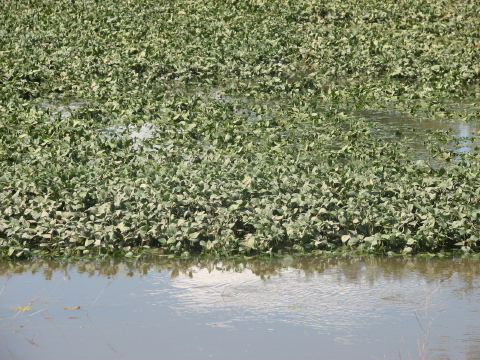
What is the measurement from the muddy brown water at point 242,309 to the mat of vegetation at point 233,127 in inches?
15.6

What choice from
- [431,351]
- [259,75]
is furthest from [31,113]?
[431,351]

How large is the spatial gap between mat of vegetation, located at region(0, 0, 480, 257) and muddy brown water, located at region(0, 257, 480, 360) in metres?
0.40

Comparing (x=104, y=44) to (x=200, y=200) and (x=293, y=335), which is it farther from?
(x=293, y=335)

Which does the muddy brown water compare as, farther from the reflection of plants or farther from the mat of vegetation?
the mat of vegetation

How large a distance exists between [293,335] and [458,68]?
12.4 meters

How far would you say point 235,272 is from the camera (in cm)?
728

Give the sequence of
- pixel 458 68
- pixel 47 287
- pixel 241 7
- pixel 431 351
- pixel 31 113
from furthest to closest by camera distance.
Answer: pixel 241 7 < pixel 458 68 < pixel 31 113 < pixel 47 287 < pixel 431 351

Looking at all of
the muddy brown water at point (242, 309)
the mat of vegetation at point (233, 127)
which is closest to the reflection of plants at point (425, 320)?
the muddy brown water at point (242, 309)

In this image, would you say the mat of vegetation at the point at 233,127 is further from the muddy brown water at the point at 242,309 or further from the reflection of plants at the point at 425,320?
the reflection of plants at the point at 425,320

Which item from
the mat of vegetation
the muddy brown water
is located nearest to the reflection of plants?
the muddy brown water

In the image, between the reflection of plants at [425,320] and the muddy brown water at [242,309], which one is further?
the muddy brown water at [242,309]

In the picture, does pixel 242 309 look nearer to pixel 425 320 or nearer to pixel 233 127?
pixel 425 320

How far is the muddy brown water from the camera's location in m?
5.52

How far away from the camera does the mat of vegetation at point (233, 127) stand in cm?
792
